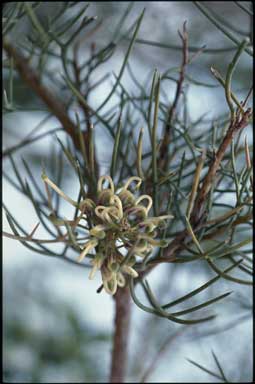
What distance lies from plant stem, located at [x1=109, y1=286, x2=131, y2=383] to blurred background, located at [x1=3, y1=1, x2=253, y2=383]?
0.11m

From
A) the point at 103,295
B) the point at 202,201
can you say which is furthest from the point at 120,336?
the point at 103,295

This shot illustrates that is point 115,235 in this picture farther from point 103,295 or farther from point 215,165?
point 103,295

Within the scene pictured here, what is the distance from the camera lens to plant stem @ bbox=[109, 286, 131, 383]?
0.71ft

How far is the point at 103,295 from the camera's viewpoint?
60 cm

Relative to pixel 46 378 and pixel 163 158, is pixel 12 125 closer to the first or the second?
pixel 46 378

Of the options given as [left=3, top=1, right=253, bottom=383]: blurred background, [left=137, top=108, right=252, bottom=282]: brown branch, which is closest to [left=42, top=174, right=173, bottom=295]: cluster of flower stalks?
[left=137, top=108, right=252, bottom=282]: brown branch

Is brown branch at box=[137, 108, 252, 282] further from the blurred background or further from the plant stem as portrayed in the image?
the blurred background

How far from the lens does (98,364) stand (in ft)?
1.67

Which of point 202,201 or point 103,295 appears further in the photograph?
point 103,295

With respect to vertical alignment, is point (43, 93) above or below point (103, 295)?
above

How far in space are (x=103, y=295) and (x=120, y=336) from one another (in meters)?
0.37

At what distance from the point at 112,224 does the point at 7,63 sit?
13 centimetres

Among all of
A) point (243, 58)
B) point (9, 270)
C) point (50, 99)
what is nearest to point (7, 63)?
point (50, 99)

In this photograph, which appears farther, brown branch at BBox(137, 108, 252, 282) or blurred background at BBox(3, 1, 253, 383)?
blurred background at BBox(3, 1, 253, 383)
